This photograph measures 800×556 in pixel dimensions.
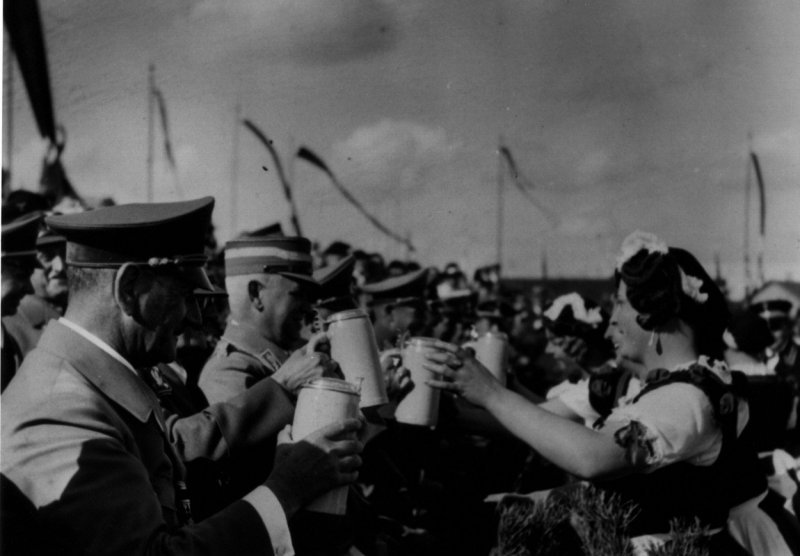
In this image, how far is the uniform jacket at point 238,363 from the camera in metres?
3.25

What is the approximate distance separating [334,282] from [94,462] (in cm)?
286

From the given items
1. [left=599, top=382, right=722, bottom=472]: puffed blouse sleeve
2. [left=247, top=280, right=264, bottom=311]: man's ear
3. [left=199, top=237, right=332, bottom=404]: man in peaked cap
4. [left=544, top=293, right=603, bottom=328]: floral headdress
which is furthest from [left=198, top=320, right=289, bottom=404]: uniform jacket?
[left=544, top=293, right=603, bottom=328]: floral headdress

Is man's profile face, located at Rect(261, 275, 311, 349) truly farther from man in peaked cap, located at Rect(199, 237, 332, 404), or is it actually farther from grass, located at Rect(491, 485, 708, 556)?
grass, located at Rect(491, 485, 708, 556)

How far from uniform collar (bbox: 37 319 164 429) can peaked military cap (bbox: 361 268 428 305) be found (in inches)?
187

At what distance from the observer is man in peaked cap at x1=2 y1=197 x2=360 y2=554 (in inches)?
68.8

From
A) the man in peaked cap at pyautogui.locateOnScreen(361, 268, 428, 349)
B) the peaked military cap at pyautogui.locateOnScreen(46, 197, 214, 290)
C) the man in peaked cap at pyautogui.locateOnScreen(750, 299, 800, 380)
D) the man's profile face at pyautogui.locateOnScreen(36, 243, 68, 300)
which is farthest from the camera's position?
the man in peaked cap at pyautogui.locateOnScreen(750, 299, 800, 380)

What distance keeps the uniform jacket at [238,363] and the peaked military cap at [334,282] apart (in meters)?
0.70

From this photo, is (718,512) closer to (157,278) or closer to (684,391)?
(684,391)

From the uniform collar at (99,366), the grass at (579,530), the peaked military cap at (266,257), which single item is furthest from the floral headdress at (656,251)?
the uniform collar at (99,366)

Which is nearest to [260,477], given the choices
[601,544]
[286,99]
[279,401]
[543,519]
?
[279,401]

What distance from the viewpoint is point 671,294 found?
10.5ft

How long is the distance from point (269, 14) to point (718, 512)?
9.66 feet

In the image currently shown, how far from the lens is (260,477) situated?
2.96 metres

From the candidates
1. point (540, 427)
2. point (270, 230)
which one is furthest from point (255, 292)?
point (540, 427)
